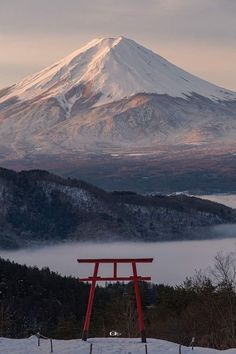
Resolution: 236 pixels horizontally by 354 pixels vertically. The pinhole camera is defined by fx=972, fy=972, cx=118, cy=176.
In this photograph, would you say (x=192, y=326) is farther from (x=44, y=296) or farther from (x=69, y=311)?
(x=44, y=296)

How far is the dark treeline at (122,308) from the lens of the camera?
2370 inches

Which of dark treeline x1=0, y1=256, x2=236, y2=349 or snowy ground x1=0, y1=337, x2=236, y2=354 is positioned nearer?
snowy ground x1=0, y1=337, x2=236, y2=354

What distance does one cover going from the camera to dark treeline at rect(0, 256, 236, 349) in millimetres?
60188

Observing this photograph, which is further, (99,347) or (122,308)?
(122,308)

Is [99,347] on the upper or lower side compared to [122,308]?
lower

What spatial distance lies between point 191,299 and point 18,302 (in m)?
58.1

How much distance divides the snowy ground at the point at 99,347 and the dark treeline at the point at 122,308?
889 cm

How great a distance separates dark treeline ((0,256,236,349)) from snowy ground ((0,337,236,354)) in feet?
29.2

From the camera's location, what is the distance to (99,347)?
3653 centimetres

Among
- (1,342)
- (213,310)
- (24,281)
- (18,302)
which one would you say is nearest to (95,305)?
(18,302)

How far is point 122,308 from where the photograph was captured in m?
80.1

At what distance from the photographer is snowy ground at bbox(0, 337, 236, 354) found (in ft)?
118

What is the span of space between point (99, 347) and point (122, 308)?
43.8 metres

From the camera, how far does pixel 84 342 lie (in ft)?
124
